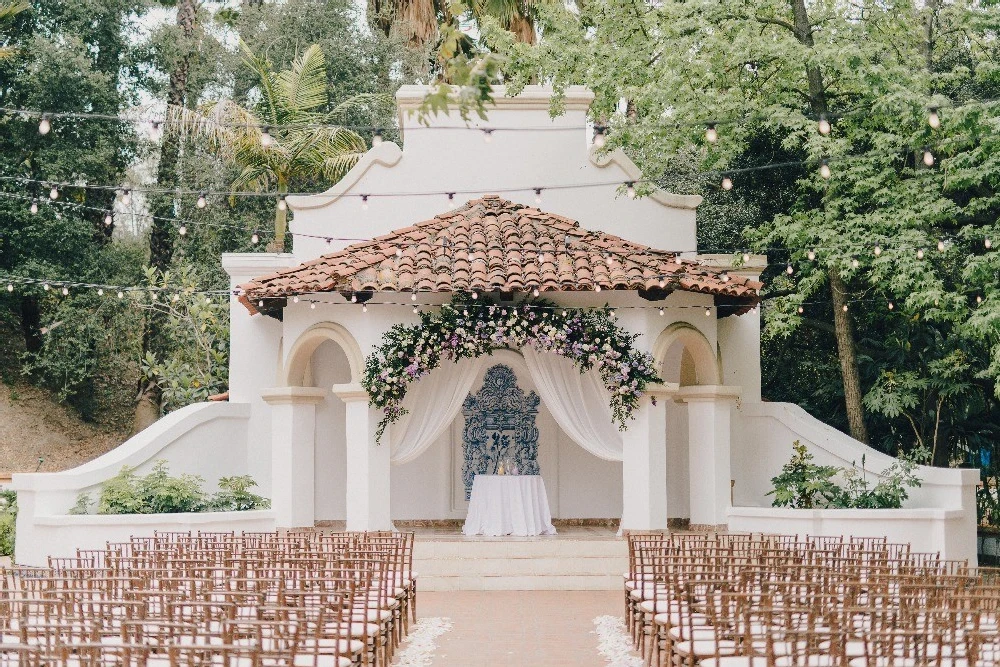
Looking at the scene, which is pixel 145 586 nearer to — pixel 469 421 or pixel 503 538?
pixel 503 538

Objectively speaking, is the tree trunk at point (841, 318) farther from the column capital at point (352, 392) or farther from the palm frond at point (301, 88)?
the palm frond at point (301, 88)

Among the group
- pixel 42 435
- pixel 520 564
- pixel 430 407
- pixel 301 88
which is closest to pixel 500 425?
pixel 430 407

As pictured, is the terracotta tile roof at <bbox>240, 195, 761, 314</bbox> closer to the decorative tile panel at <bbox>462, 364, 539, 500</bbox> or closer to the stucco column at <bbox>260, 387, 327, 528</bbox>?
the stucco column at <bbox>260, 387, 327, 528</bbox>

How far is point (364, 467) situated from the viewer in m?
14.7

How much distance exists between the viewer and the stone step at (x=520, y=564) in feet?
46.6

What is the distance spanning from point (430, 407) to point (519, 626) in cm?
430

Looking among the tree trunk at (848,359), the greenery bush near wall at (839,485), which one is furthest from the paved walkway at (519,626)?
the tree trunk at (848,359)

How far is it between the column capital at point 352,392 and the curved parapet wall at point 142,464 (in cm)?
245

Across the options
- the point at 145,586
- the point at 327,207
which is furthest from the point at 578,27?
the point at 145,586

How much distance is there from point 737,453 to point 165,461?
24.8ft

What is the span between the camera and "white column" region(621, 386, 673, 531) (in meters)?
14.7

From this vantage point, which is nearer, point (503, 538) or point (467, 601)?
point (467, 601)

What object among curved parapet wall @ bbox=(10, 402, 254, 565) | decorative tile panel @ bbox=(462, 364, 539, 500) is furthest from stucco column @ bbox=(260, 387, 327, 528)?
decorative tile panel @ bbox=(462, 364, 539, 500)

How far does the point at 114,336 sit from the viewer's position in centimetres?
2438
